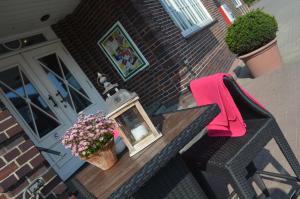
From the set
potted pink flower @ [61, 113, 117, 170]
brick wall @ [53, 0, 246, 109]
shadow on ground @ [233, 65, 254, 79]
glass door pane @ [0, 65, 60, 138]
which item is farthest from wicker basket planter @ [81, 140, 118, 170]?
shadow on ground @ [233, 65, 254, 79]

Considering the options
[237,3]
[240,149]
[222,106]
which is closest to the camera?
[240,149]

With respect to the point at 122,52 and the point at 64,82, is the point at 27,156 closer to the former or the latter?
the point at 64,82

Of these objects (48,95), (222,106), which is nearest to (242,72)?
(48,95)

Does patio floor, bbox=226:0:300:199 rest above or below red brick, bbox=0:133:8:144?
below

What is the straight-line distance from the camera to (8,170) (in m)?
3.03

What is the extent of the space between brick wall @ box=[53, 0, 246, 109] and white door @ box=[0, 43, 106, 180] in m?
0.38

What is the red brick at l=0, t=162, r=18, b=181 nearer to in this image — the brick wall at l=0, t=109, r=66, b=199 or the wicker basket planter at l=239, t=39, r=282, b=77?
the brick wall at l=0, t=109, r=66, b=199

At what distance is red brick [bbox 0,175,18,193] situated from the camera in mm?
2920

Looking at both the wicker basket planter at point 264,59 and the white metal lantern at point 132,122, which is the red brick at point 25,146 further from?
the wicker basket planter at point 264,59

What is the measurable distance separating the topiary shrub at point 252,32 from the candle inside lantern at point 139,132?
3993mm

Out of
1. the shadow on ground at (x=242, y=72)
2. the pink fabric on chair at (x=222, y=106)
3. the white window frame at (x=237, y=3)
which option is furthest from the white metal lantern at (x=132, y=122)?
the white window frame at (x=237, y=3)

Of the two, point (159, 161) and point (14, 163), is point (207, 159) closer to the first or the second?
point (159, 161)

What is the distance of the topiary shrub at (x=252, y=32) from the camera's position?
18.9 ft

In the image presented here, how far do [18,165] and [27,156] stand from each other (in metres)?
0.13
